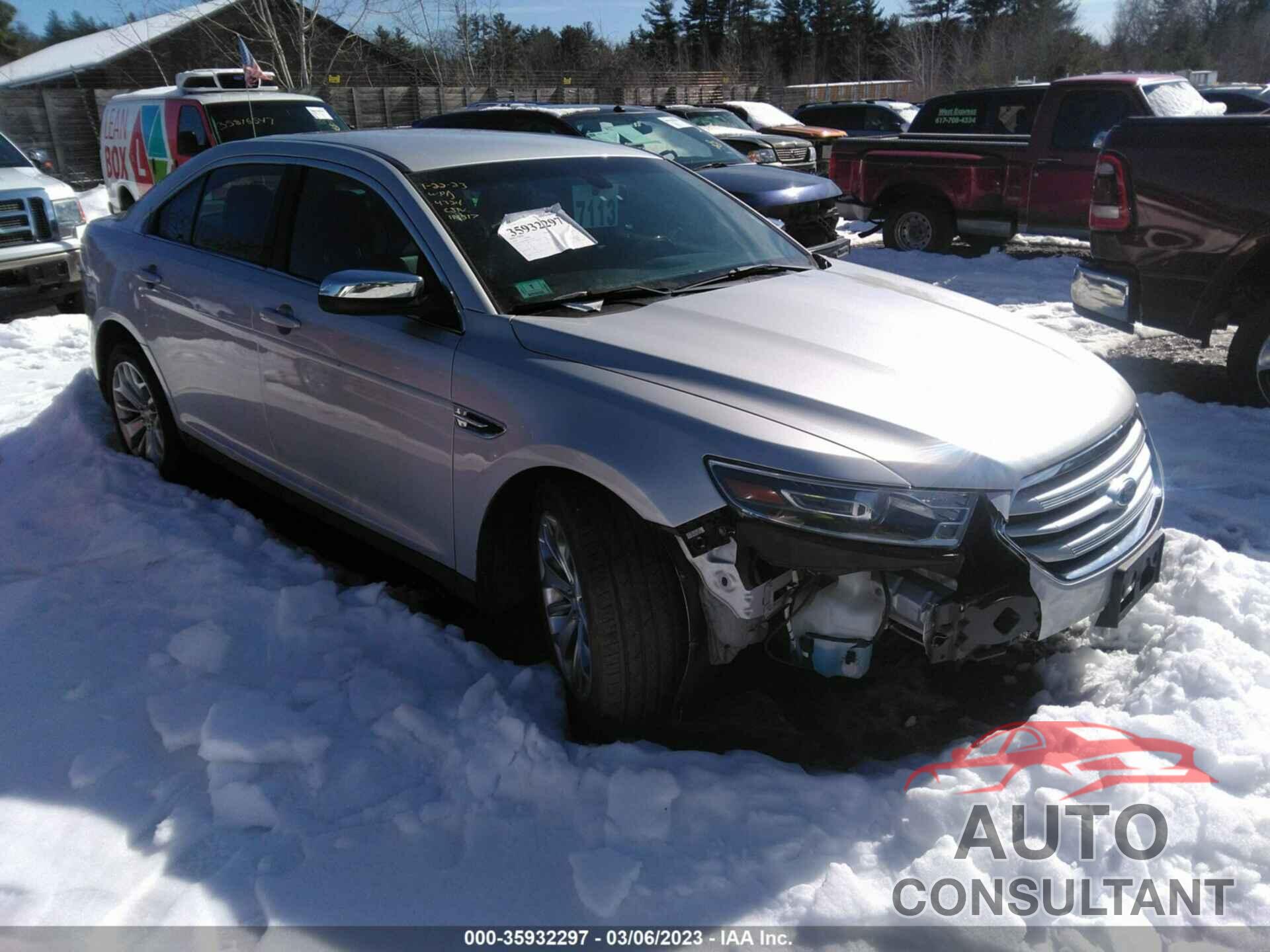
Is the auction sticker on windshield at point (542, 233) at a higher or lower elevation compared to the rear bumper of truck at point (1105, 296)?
higher

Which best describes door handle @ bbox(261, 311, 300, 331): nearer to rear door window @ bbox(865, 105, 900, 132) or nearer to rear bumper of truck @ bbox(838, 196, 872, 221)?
rear bumper of truck @ bbox(838, 196, 872, 221)

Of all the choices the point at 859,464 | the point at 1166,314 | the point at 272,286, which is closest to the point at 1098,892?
the point at 859,464

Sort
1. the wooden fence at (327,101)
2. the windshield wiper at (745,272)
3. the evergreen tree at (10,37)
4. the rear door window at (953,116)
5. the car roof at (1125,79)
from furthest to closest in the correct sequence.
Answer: the evergreen tree at (10,37)
the wooden fence at (327,101)
the rear door window at (953,116)
the car roof at (1125,79)
the windshield wiper at (745,272)

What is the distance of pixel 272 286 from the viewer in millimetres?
3912

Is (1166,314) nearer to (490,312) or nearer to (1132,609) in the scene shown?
(1132,609)

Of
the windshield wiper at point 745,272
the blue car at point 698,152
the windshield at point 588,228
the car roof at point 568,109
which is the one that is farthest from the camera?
the car roof at point 568,109

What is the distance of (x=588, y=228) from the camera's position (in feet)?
11.9

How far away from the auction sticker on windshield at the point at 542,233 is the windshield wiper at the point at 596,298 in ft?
0.72

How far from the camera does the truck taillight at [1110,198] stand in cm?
591

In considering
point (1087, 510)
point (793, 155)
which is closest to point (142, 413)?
point (1087, 510)

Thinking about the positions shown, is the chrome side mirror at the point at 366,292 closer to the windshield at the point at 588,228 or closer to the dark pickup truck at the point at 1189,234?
the windshield at the point at 588,228

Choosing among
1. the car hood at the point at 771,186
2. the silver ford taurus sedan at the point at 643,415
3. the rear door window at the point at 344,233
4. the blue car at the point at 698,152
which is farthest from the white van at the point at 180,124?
the rear door window at the point at 344,233

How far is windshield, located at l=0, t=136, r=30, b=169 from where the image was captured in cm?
973

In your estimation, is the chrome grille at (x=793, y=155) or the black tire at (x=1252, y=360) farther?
the chrome grille at (x=793, y=155)
